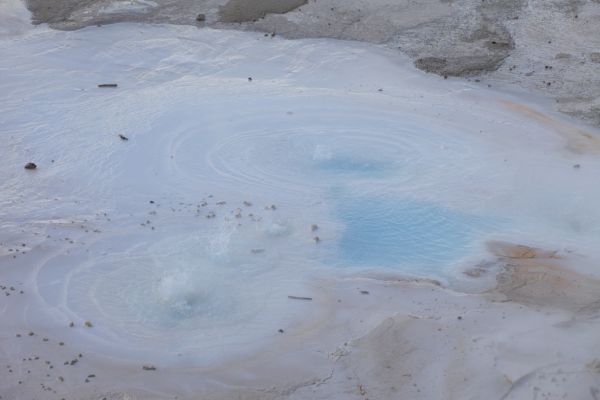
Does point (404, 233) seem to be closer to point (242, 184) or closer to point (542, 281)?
point (542, 281)

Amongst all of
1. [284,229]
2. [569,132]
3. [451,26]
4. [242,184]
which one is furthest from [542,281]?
[451,26]

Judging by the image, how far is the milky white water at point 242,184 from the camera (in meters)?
4.69

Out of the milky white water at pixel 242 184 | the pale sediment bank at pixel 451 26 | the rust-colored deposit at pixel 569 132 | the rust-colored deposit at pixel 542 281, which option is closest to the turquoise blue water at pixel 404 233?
the milky white water at pixel 242 184

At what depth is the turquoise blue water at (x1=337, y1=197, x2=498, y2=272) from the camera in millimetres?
5063

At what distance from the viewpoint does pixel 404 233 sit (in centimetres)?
530

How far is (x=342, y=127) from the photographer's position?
6.30 m

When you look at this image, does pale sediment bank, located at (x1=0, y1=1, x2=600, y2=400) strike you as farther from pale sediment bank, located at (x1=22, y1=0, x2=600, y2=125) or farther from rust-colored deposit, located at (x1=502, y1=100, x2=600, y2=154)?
pale sediment bank, located at (x1=22, y1=0, x2=600, y2=125)

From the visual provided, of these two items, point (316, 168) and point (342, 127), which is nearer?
point (316, 168)

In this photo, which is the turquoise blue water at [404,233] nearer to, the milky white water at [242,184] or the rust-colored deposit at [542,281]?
the milky white water at [242,184]

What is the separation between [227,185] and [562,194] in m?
2.48

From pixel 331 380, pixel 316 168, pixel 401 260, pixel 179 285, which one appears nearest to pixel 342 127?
pixel 316 168

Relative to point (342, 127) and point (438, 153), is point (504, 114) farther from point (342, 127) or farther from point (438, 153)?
point (342, 127)

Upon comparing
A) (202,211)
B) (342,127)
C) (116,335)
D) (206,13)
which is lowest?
→ (116,335)

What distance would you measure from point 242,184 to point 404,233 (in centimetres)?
128
